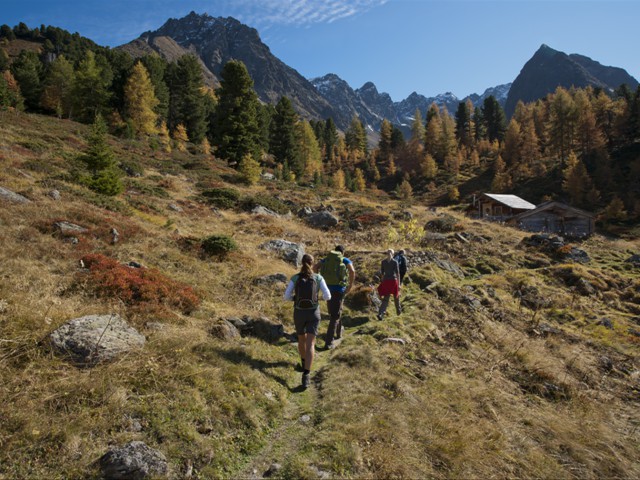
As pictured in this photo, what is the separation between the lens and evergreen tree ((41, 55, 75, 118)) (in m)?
48.0

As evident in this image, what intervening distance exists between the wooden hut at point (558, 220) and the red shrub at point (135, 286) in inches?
1785

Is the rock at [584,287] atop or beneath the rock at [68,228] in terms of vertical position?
beneath

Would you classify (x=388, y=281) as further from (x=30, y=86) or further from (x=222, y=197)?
(x=30, y=86)

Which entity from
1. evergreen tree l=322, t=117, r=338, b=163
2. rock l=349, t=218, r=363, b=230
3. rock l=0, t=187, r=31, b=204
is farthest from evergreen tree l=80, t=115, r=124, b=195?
evergreen tree l=322, t=117, r=338, b=163

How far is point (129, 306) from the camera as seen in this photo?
7684mm

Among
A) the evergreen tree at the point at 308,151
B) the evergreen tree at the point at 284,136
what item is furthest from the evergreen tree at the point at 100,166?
the evergreen tree at the point at 308,151

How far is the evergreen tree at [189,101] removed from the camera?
5553cm

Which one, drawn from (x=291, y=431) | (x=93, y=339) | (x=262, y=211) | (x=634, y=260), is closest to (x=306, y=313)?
(x=291, y=431)

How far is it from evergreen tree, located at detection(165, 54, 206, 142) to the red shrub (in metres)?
52.5

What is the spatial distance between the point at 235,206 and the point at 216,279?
45.2 feet

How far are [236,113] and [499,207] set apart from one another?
3984 centimetres

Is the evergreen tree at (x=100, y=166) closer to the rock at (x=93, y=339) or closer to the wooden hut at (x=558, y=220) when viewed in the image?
the rock at (x=93, y=339)

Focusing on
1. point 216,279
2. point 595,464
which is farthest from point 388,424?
point 216,279

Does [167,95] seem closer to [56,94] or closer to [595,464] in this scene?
[56,94]
